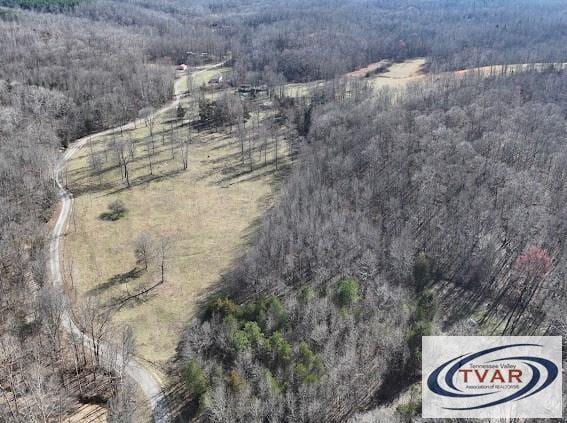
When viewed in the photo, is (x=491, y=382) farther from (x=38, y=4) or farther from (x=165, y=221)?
(x=38, y=4)

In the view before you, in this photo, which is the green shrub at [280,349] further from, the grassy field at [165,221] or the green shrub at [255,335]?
the grassy field at [165,221]

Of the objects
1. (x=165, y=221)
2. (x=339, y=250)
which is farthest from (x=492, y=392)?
(x=165, y=221)

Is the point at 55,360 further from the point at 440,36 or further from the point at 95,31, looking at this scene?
the point at 440,36

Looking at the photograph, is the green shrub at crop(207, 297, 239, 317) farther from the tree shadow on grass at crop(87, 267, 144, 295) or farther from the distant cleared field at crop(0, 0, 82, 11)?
the distant cleared field at crop(0, 0, 82, 11)

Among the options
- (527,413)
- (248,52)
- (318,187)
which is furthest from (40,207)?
(248,52)

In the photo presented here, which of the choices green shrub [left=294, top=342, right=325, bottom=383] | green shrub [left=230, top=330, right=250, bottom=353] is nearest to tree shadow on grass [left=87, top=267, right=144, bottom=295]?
green shrub [left=230, top=330, right=250, bottom=353]

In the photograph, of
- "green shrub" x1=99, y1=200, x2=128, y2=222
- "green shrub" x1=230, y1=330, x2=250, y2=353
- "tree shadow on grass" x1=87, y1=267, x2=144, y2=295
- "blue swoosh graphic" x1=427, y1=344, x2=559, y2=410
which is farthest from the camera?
"green shrub" x1=99, y1=200, x2=128, y2=222
